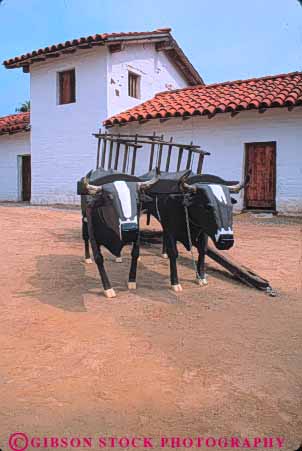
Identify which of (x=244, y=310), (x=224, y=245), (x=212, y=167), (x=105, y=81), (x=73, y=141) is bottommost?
(x=244, y=310)

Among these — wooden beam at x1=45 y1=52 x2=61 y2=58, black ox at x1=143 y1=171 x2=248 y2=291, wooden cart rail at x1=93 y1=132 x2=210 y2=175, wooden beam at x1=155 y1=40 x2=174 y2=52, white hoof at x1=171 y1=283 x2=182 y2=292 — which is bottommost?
white hoof at x1=171 y1=283 x2=182 y2=292

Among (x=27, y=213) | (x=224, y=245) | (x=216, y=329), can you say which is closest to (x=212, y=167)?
(x=27, y=213)

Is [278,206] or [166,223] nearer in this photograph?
[166,223]

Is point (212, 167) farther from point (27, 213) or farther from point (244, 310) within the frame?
point (244, 310)

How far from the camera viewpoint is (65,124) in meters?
13.9

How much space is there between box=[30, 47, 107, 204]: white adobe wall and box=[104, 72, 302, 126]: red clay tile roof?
3.41 ft

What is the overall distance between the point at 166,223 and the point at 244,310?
1.55 metres

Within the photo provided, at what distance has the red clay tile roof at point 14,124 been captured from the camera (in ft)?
51.4

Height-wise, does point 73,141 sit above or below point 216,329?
above

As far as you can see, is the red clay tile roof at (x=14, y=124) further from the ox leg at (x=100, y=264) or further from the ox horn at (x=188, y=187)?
the ox horn at (x=188, y=187)

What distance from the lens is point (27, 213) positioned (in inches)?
455

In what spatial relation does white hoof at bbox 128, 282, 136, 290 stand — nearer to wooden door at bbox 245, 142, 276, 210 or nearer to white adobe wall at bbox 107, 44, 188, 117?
wooden door at bbox 245, 142, 276, 210

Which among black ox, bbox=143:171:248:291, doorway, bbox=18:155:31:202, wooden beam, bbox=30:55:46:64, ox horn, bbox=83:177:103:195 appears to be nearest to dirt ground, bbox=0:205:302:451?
black ox, bbox=143:171:248:291

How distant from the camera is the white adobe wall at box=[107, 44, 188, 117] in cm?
1299
